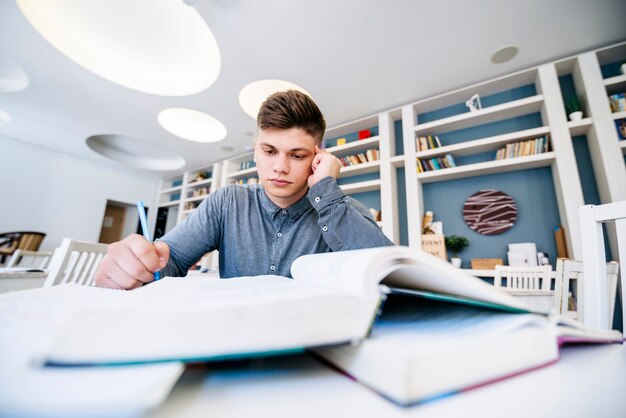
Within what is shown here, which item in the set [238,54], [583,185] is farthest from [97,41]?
[583,185]

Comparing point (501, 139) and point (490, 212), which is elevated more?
point (501, 139)

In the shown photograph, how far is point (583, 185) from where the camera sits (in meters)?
2.30

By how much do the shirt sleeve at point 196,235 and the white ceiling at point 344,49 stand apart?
187cm

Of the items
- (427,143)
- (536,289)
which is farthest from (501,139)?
(536,289)

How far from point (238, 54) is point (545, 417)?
297 cm

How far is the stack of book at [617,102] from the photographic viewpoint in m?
2.13

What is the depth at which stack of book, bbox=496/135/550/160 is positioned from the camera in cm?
237

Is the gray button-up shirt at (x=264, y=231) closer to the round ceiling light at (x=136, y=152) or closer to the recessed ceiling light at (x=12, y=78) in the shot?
the recessed ceiling light at (x=12, y=78)

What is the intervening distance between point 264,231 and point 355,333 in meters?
0.76

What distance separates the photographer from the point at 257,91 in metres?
3.18

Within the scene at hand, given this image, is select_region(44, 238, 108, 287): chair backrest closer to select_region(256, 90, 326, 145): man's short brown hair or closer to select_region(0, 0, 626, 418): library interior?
select_region(0, 0, 626, 418): library interior

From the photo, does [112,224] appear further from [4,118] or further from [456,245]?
[456,245]

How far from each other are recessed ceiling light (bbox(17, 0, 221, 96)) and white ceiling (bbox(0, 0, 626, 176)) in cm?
11

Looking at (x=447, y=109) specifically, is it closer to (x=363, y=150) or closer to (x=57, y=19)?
(x=363, y=150)
